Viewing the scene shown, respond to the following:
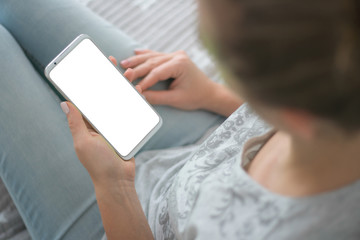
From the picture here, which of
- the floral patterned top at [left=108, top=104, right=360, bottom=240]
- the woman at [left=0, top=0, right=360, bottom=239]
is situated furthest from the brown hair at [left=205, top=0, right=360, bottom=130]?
the floral patterned top at [left=108, top=104, right=360, bottom=240]

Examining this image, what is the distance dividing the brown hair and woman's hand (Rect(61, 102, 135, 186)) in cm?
36

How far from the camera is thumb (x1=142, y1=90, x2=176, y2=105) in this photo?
704mm

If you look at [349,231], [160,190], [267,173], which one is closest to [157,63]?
[160,190]

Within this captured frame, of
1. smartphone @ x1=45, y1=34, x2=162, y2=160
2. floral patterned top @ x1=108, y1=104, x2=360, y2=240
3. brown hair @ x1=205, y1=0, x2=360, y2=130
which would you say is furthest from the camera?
smartphone @ x1=45, y1=34, x2=162, y2=160

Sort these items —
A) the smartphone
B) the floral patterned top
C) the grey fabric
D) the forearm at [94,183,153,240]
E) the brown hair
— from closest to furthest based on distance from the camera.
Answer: the brown hair → the floral patterned top → the forearm at [94,183,153,240] → the smartphone → the grey fabric

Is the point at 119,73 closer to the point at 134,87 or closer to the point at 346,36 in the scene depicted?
the point at 134,87

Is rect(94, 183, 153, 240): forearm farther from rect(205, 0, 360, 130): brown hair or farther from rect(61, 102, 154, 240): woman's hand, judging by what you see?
rect(205, 0, 360, 130): brown hair

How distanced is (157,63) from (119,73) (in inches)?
4.1

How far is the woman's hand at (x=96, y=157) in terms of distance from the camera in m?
0.55

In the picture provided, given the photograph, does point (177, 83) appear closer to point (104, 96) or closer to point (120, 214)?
point (104, 96)

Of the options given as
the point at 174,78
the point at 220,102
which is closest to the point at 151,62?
the point at 174,78

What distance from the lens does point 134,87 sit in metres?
0.67

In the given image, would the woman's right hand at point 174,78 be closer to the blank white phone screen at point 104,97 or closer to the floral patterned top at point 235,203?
the blank white phone screen at point 104,97

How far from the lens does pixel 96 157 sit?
0.55 meters
